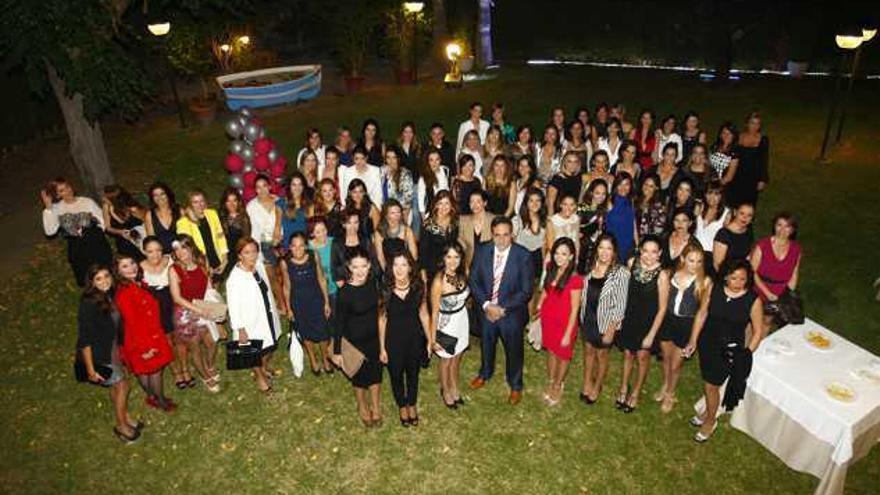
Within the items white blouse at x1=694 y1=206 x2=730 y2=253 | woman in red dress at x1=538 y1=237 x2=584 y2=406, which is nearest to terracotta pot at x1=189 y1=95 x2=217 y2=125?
woman in red dress at x1=538 y1=237 x2=584 y2=406

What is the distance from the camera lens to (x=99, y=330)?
5.84 m

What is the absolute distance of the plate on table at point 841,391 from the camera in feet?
18.0

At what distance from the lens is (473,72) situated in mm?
24250

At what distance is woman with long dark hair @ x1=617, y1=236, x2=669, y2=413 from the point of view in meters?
6.00

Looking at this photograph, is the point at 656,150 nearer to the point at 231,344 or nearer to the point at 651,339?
the point at 651,339

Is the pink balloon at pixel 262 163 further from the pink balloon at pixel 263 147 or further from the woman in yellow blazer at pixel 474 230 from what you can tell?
the woman in yellow blazer at pixel 474 230

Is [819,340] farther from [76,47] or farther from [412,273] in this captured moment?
[76,47]

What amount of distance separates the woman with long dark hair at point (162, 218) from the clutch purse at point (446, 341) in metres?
3.73

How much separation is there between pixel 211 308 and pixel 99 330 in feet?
3.71

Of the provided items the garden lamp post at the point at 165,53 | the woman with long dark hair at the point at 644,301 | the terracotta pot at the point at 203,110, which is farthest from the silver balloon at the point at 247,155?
the terracotta pot at the point at 203,110

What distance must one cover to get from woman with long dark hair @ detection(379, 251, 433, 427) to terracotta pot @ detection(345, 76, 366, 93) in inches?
641

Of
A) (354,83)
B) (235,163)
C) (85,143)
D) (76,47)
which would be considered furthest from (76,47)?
(354,83)

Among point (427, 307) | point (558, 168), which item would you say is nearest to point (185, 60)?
point (558, 168)

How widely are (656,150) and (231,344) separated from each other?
7433mm
